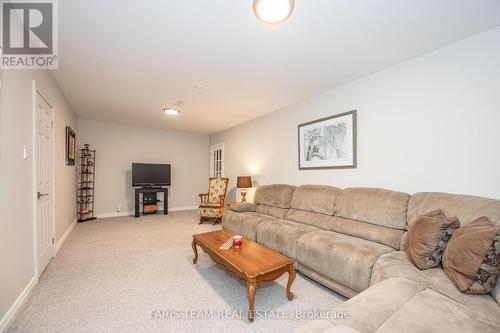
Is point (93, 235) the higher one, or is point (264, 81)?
point (264, 81)

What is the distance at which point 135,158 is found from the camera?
6.02 m

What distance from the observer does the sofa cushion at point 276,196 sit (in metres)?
3.65

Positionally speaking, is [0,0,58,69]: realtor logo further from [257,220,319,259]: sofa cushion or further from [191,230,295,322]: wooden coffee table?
[257,220,319,259]: sofa cushion

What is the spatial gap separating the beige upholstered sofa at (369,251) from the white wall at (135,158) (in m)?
3.38

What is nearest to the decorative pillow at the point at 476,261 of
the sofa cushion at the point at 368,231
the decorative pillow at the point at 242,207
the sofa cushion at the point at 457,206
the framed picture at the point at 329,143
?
the sofa cushion at the point at 457,206

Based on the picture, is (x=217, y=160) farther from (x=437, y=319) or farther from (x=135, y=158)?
(x=437, y=319)

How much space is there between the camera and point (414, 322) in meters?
1.06

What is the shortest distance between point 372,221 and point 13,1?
383cm

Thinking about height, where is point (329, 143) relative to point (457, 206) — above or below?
above

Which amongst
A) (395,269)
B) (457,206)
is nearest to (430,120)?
(457,206)

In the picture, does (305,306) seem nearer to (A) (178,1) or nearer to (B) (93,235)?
(A) (178,1)

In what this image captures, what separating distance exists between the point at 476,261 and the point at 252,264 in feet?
5.00

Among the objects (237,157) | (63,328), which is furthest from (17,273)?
(237,157)

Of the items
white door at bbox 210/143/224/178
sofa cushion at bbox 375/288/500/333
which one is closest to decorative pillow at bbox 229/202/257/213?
white door at bbox 210/143/224/178
